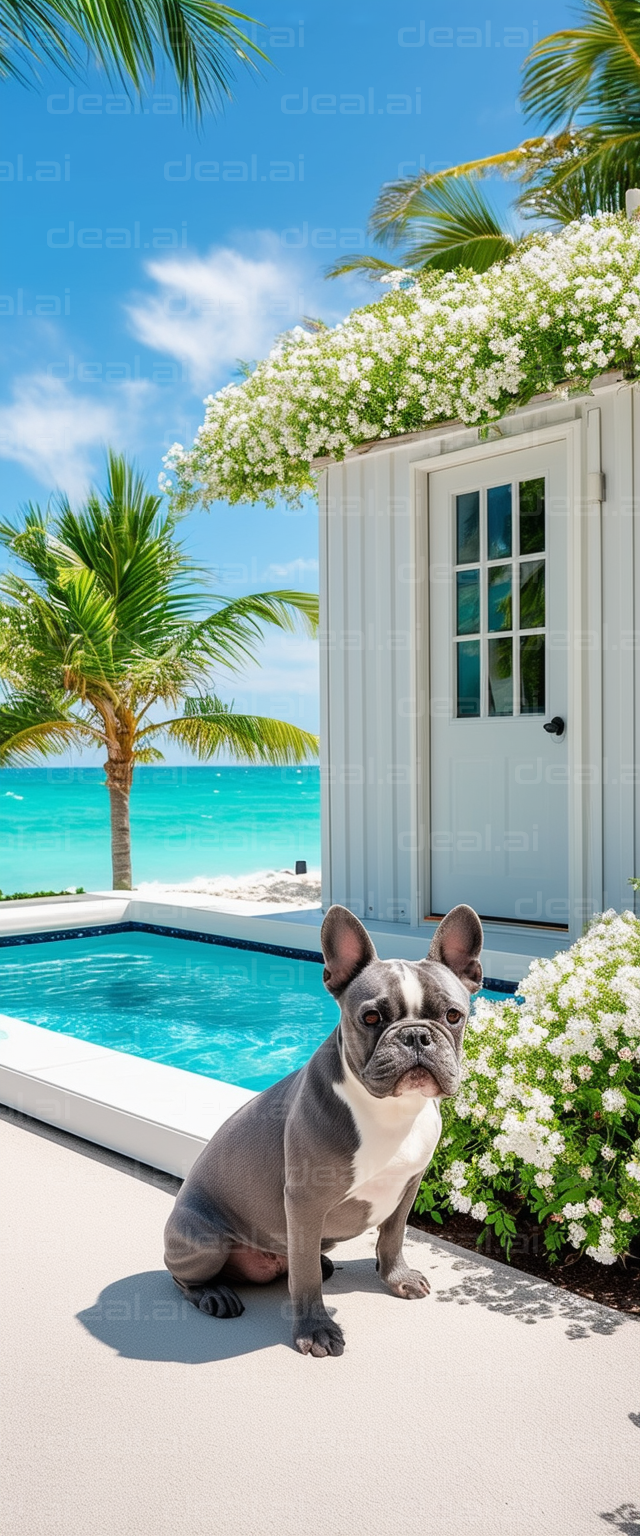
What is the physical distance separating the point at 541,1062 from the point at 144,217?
33394 mm

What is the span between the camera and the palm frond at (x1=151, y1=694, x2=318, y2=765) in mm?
9828

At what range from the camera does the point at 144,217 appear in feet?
101

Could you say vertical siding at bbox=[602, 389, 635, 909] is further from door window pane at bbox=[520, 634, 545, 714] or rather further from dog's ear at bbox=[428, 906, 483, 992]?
dog's ear at bbox=[428, 906, 483, 992]

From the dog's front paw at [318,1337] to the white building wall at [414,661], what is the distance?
12.5 ft

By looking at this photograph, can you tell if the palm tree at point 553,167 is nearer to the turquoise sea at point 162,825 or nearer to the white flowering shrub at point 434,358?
the white flowering shrub at point 434,358

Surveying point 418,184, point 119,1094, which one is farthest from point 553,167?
point 119,1094

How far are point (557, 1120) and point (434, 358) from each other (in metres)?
4.38

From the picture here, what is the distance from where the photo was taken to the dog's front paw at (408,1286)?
6.73ft

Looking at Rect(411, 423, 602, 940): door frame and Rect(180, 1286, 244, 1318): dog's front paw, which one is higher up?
Rect(411, 423, 602, 940): door frame

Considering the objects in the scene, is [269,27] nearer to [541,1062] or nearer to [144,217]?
[541,1062]

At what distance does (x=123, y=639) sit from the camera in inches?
384

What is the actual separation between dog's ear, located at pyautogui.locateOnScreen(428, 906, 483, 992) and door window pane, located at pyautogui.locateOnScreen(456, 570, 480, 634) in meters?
4.76

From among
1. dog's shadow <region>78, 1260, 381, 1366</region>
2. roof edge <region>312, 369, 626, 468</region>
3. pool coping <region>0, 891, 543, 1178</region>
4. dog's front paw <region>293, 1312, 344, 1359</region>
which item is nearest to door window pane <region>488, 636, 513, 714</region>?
roof edge <region>312, 369, 626, 468</region>

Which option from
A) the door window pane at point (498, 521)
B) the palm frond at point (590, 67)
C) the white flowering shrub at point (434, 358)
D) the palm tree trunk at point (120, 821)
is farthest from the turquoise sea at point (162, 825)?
the door window pane at point (498, 521)
